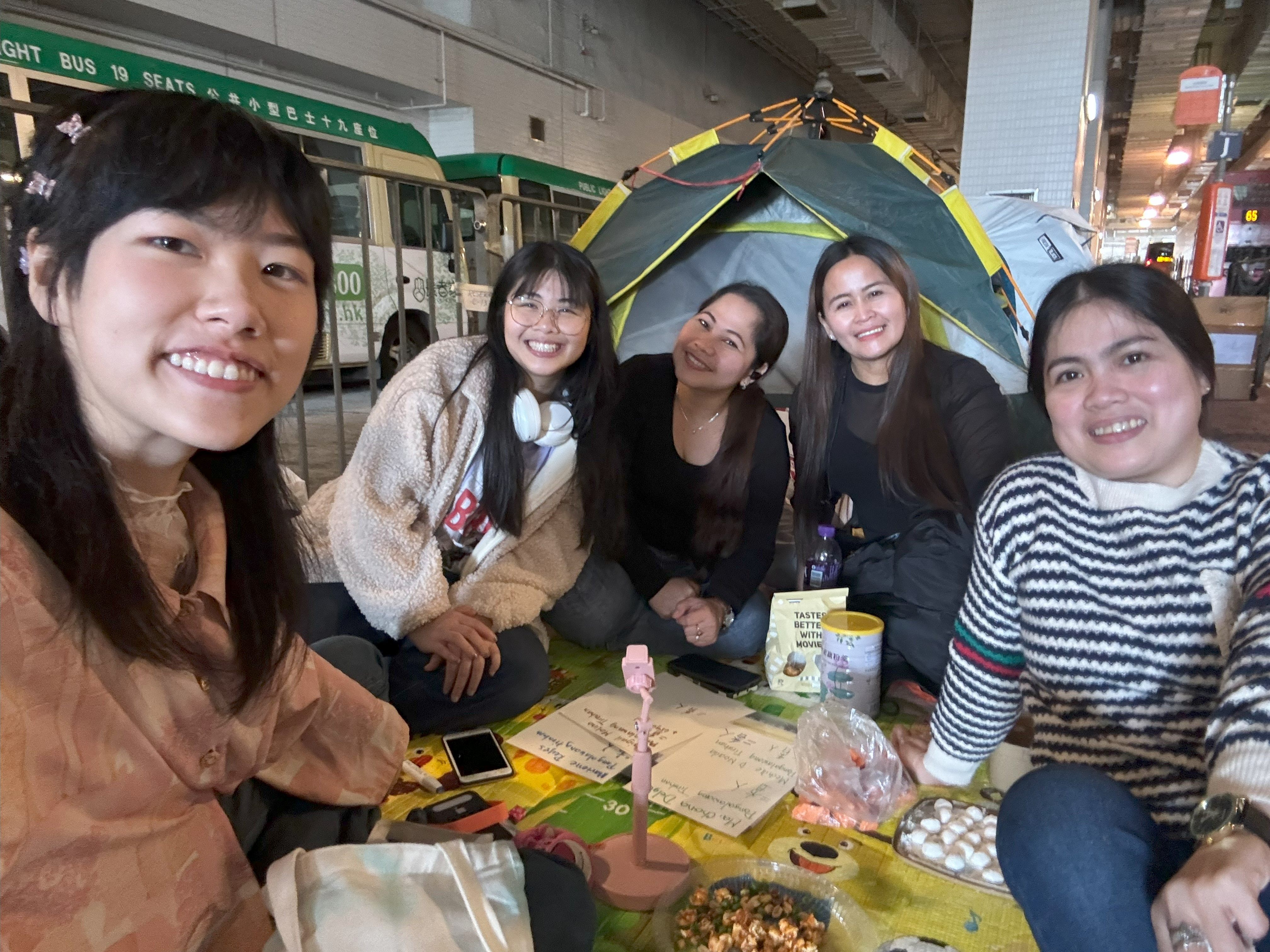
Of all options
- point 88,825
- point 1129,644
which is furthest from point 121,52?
point 1129,644

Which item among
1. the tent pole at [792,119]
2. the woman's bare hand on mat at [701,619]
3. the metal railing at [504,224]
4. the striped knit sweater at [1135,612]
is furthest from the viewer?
the metal railing at [504,224]

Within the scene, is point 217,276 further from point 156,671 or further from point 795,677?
point 795,677

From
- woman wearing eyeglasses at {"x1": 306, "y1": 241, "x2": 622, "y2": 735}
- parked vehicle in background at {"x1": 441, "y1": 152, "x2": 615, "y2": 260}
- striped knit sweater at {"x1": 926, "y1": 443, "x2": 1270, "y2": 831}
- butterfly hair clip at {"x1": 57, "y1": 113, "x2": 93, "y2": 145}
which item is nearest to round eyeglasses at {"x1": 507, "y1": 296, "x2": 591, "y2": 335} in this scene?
woman wearing eyeglasses at {"x1": 306, "y1": 241, "x2": 622, "y2": 735}

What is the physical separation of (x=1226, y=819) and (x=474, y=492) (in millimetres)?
1223

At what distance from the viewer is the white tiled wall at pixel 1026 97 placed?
3648 mm

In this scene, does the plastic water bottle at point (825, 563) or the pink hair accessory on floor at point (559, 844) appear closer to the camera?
the pink hair accessory on floor at point (559, 844)

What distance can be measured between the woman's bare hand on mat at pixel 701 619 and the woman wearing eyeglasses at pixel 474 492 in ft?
0.98

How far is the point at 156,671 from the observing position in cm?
66

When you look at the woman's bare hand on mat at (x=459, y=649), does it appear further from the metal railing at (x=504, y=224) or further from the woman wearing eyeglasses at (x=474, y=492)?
the metal railing at (x=504, y=224)

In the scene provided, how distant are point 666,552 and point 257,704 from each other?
3.87ft

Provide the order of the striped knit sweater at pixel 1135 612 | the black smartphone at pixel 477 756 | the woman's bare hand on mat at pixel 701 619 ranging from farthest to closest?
the woman's bare hand on mat at pixel 701 619, the black smartphone at pixel 477 756, the striped knit sweater at pixel 1135 612

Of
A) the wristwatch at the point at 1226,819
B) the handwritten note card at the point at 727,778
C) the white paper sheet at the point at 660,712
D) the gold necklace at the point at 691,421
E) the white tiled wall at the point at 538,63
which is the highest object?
the white tiled wall at the point at 538,63

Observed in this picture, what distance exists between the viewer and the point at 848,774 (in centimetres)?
123

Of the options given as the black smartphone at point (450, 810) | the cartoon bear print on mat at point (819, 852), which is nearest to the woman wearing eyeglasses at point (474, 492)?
the black smartphone at point (450, 810)
